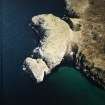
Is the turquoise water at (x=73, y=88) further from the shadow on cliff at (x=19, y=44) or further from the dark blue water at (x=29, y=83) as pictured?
the shadow on cliff at (x=19, y=44)

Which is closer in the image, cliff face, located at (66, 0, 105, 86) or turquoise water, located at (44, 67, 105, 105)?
turquoise water, located at (44, 67, 105, 105)

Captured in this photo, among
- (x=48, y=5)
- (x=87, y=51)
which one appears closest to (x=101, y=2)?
(x=48, y=5)

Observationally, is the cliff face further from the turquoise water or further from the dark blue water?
the dark blue water

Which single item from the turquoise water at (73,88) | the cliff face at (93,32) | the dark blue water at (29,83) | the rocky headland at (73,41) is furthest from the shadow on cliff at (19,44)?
the cliff face at (93,32)

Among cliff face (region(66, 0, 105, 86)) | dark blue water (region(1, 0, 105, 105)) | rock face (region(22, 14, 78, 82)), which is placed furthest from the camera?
cliff face (region(66, 0, 105, 86))

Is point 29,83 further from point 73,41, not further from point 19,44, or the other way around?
point 73,41

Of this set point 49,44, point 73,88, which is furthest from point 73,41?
point 73,88

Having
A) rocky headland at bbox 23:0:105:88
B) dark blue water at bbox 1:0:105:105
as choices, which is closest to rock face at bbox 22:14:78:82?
rocky headland at bbox 23:0:105:88

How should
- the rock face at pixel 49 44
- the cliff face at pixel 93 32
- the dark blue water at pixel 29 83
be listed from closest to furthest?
the dark blue water at pixel 29 83 < the rock face at pixel 49 44 < the cliff face at pixel 93 32
